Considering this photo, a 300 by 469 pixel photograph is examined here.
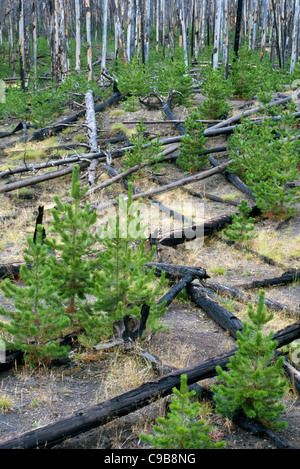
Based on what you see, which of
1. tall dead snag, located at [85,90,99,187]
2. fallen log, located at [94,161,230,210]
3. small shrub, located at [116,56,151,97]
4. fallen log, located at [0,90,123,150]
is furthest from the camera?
small shrub, located at [116,56,151,97]

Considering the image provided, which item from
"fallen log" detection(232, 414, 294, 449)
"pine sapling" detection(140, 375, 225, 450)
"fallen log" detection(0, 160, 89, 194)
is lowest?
"fallen log" detection(232, 414, 294, 449)

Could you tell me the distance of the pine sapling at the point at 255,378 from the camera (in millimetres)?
3750

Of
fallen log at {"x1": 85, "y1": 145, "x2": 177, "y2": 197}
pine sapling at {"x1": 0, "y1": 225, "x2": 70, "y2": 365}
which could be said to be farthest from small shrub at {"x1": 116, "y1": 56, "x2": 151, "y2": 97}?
pine sapling at {"x1": 0, "y1": 225, "x2": 70, "y2": 365}

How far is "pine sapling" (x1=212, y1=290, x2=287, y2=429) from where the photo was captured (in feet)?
12.3

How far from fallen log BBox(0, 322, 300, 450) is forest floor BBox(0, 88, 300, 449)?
17cm

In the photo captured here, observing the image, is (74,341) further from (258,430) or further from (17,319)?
(258,430)

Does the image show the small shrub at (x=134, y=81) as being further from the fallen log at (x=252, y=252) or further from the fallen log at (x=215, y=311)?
the fallen log at (x=215, y=311)

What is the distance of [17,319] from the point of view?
4770 millimetres

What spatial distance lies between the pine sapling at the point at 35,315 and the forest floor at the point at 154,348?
0.24 meters

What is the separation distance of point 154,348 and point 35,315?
1507mm

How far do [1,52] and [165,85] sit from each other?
25.4m

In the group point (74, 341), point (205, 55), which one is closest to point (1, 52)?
point (205, 55)

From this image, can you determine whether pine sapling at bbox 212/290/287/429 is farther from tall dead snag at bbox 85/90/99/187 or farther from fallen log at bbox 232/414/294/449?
tall dead snag at bbox 85/90/99/187

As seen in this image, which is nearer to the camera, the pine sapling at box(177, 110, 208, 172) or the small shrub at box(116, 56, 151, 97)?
the pine sapling at box(177, 110, 208, 172)
